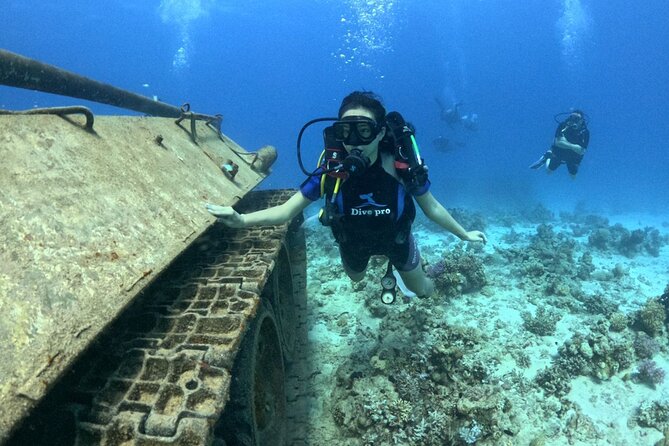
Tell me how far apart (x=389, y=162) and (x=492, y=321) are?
412cm

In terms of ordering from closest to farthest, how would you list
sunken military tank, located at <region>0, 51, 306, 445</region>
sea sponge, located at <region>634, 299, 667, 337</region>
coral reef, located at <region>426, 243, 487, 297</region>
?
sunken military tank, located at <region>0, 51, 306, 445</region> → sea sponge, located at <region>634, 299, 667, 337</region> → coral reef, located at <region>426, 243, 487, 297</region>

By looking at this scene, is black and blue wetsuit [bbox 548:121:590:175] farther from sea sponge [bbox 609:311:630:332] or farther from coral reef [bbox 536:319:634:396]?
coral reef [bbox 536:319:634:396]

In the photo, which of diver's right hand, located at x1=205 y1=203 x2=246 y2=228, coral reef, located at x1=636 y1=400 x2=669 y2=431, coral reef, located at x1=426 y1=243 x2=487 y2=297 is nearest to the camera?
diver's right hand, located at x1=205 y1=203 x2=246 y2=228

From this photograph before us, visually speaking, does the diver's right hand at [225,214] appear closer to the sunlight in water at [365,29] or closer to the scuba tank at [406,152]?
the scuba tank at [406,152]

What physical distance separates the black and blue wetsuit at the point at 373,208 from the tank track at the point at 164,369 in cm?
126

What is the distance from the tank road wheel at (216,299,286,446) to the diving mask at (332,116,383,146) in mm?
1645

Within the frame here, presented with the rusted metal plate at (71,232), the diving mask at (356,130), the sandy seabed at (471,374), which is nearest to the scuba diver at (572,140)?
the sandy seabed at (471,374)

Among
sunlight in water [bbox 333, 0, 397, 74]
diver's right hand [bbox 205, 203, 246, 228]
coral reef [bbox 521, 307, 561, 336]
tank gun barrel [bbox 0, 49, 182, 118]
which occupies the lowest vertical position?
diver's right hand [bbox 205, 203, 246, 228]

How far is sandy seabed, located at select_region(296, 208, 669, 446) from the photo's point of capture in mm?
3807

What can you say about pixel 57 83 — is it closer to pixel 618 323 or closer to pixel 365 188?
pixel 365 188

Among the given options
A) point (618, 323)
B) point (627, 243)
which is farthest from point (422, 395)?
point (627, 243)

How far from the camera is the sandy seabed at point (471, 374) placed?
12.5 feet

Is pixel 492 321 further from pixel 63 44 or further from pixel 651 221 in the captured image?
pixel 63 44

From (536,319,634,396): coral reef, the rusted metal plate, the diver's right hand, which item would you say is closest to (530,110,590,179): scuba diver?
(536,319,634,396): coral reef
